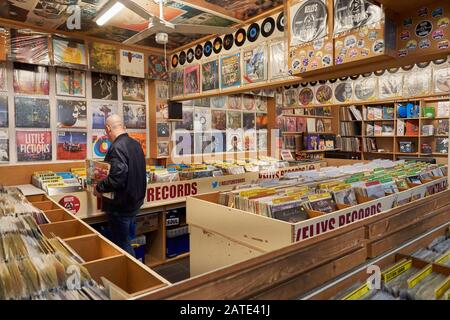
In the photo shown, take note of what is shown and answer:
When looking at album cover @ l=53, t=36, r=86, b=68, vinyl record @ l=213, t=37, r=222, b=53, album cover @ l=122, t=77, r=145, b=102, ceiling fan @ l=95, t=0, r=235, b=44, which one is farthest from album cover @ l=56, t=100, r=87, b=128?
vinyl record @ l=213, t=37, r=222, b=53

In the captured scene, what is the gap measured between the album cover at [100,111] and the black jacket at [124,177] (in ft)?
4.77

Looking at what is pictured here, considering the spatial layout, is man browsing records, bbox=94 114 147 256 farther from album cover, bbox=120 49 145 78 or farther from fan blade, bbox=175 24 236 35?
album cover, bbox=120 49 145 78

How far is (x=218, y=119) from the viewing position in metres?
5.27

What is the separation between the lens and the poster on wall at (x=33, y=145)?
11.8 feet

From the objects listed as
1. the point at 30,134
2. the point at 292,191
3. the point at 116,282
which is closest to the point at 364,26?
the point at 292,191

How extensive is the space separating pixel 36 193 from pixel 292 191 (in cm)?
231

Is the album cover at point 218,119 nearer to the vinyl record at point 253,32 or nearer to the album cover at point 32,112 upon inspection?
the vinyl record at point 253,32

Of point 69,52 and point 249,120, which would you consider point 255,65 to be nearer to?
point 69,52

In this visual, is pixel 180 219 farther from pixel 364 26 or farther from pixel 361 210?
pixel 364 26

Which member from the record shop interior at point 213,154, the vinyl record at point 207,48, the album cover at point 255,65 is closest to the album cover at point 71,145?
the record shop interior at point 213,154

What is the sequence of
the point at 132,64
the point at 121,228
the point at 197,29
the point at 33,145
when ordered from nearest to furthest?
the point at 197,29 → the point at 121,228 → the point at 33,145 → the point at 132,64

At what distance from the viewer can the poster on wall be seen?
3586 mm

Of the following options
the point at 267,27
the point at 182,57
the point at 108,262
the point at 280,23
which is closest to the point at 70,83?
the point at 182,57

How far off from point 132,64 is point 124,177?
211cm
